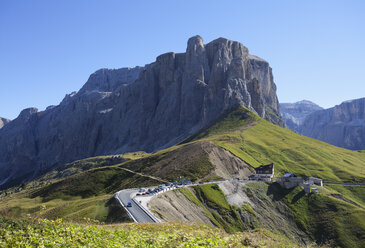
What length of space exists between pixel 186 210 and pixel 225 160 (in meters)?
51.0

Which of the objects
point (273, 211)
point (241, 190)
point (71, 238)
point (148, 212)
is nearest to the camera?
point (71, 238)

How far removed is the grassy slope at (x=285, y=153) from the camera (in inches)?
4872

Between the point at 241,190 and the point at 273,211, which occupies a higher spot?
the point at 241,190

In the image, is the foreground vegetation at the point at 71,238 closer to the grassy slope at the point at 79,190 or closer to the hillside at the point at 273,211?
the hillside at the point at 273,211

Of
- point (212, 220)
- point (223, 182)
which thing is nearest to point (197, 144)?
point (223, 182)

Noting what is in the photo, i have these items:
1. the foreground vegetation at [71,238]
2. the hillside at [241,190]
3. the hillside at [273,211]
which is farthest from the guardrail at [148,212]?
the foreground vegetation at [71,238]

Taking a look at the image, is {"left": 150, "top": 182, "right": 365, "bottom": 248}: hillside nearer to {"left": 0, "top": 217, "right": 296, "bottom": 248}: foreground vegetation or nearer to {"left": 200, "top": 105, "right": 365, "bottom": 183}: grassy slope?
{"left": 200, "top": 105, "right": 365, "bottom": 183}: grassy slope

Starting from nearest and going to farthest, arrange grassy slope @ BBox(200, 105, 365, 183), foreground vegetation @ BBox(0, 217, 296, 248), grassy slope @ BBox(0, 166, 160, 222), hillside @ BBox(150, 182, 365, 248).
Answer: foreground vegetation @ BBox(0, 217, 296, 248), hillside @ BBox(150, 182, 365, 248), grassy slope @ BBox(0, 166, 160, 222), grassy slope @ BBox(200, 105, 365, 183)

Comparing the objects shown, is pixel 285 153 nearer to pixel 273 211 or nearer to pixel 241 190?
pixel 241 190

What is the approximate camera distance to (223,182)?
88.7 m

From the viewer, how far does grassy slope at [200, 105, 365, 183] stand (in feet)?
406

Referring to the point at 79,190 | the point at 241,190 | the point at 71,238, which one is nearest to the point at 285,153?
the point at 241,190

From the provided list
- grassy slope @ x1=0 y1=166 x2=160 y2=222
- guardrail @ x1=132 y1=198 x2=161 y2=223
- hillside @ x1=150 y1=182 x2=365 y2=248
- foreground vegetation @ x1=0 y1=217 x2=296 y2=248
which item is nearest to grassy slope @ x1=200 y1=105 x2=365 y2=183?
hillside @ x1=150 y1=182 x2=365 y2=248

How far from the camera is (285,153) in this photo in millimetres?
142750
